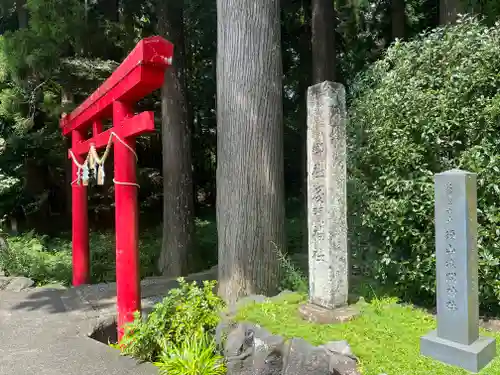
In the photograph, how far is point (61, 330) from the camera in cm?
559

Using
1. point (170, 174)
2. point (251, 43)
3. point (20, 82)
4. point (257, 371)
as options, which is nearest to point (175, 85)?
point (170, 174)

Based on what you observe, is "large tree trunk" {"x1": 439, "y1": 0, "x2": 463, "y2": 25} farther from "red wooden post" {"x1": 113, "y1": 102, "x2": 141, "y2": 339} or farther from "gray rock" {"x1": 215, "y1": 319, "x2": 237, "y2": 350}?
"gray rock" {"x1": 215, "y1": 319, "x2": 237, "y2": 350}

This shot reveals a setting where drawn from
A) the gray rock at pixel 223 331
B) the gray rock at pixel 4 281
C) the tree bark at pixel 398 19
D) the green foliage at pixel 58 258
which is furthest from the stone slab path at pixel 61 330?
the tree bark at pixel 398 19

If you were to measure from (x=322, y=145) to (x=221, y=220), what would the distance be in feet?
6.01

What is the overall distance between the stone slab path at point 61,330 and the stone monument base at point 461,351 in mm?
2444

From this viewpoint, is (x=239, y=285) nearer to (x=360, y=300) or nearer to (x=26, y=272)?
(x=360, y=300)

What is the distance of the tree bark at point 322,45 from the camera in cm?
1057

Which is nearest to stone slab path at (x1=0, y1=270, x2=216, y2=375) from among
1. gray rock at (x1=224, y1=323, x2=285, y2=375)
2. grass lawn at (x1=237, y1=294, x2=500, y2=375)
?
gray rock at (x1=224, y1=323, x2=285, y2=375)

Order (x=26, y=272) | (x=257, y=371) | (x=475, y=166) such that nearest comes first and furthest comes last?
(x=257, y=371) → (x=475, y=166) → (x=26, y=272)

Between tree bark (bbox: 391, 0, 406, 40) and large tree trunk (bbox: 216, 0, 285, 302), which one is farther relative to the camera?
tree bark (bbox: 391, 0, 406, 40)

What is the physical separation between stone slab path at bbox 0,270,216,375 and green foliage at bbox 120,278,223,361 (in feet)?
0.57

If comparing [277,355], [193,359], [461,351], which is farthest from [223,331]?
[461,351]

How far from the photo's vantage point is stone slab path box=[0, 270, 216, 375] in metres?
4.41

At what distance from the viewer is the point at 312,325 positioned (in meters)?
4.07
